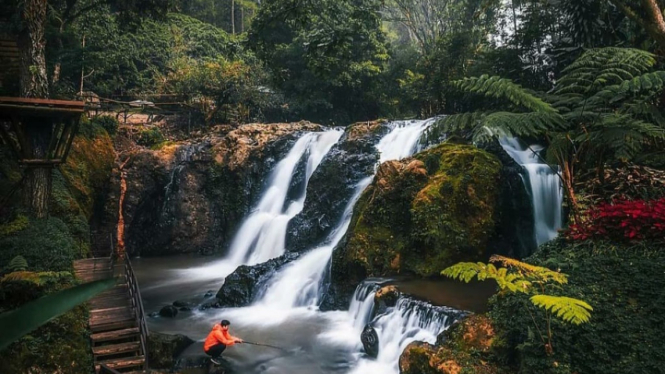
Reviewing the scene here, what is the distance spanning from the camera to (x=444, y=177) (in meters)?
12.4

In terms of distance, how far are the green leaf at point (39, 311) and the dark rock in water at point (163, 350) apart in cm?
946

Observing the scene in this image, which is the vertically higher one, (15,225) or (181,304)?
(15,225)

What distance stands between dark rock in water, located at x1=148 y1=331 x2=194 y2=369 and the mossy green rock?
473 cm

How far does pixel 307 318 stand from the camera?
11891 mm

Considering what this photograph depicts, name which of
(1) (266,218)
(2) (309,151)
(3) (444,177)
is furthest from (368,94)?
(3) (444,177)

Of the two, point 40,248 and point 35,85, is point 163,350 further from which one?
point 35,85

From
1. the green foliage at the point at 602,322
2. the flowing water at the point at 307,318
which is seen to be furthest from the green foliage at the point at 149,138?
the green foliage at the point at 602,322

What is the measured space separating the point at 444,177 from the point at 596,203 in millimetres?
3786

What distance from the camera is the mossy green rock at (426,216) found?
1179 centimetres

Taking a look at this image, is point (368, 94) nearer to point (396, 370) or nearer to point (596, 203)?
point (596, 203)

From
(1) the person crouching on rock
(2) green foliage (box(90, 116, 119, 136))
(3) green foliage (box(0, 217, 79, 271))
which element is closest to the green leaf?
(1) the person crouching on rock

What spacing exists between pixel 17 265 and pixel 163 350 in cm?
316

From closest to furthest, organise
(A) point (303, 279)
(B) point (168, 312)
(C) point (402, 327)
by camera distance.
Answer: (C) point (402, 327) → (B) point (168, 312) → (A) point (303, 279)

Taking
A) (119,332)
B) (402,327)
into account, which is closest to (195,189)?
(119,332)
